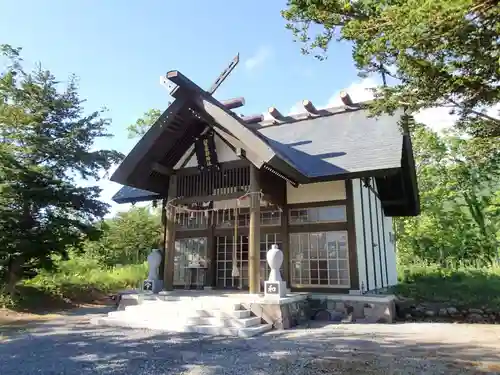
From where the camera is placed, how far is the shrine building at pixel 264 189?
Answer: 28.2ft

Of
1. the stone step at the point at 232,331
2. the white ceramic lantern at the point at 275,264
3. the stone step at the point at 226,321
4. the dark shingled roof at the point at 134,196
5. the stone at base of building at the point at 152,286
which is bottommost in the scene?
the stone step at the point at 232,331

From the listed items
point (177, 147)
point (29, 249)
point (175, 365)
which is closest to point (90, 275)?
point (29, 249)

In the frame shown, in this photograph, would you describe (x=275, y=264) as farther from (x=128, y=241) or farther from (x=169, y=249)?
(x=128, y=241)

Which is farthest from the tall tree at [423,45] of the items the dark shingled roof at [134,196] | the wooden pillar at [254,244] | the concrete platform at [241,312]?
the dark shingled roof at [134,196]

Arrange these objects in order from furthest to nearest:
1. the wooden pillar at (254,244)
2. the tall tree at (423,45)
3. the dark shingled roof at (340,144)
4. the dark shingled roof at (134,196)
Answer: the dark shingled roof at (134,196) < the dark shingled roof at (340,144) < the wooden pillar at (254,244) < the tall tree at (423,45)

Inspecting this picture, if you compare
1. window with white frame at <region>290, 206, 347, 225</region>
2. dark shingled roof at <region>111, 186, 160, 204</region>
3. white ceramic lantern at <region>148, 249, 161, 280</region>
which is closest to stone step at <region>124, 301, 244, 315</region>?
white ceramic lantern at <region>148, 249, 161, 280</region>

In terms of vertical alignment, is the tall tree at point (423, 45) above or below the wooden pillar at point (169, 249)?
above

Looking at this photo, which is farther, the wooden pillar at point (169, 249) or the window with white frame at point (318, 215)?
the wooden pillar at point (169, 249)

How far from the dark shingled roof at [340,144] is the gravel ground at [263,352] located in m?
3.50

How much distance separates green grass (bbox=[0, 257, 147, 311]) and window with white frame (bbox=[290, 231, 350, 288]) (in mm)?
7550

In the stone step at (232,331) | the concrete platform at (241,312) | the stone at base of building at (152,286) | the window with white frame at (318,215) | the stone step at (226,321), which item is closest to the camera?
the stone step at (232,331)

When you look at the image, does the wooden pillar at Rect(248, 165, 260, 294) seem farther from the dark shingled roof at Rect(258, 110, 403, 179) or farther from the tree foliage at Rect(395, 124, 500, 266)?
the tree foliage at Rect(395, 124, 500, 266)

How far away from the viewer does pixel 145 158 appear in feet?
31.5

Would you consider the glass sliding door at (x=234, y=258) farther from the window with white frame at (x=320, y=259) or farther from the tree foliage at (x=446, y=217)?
the tree foliage at (x=446, y=217)
